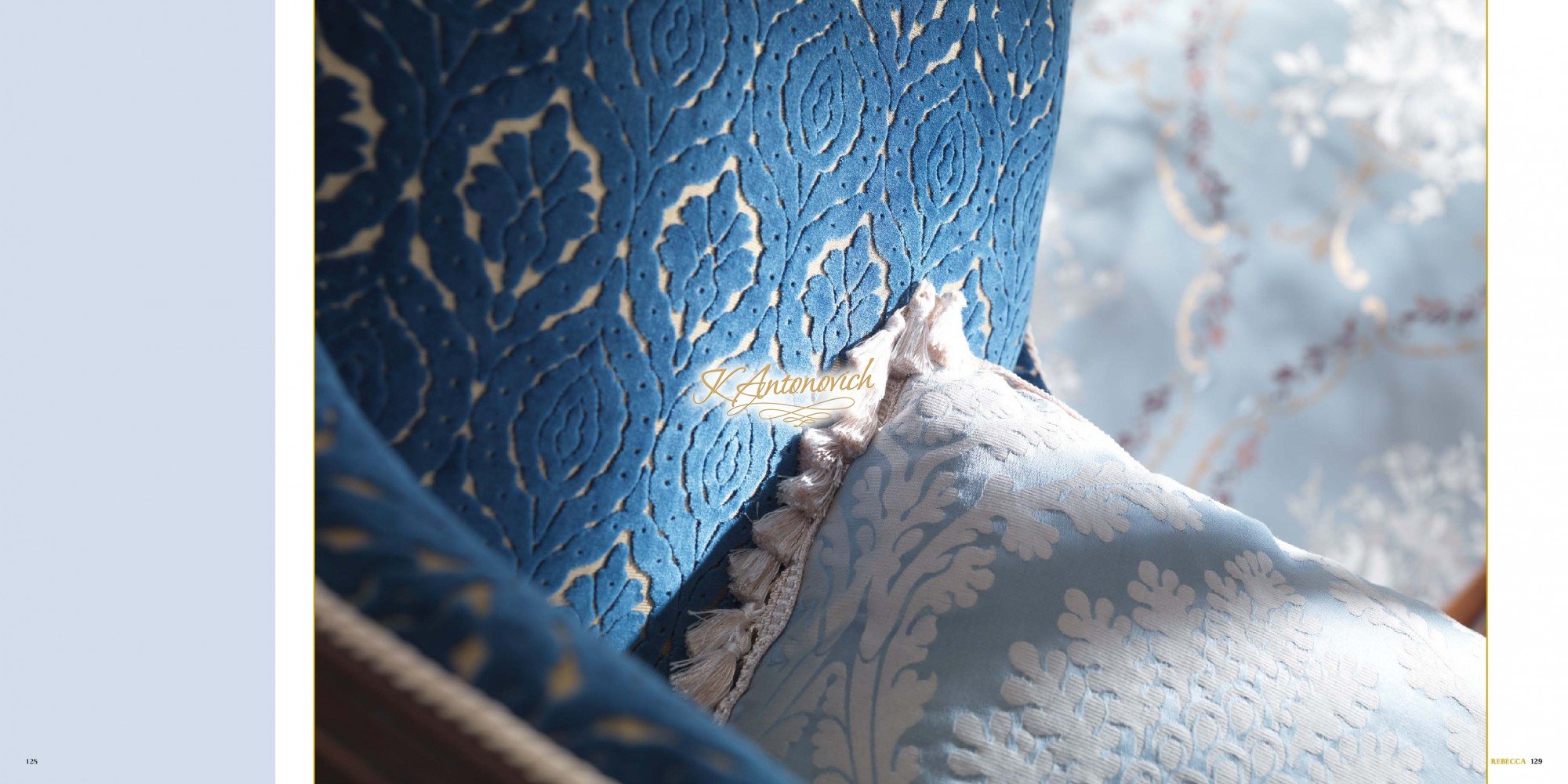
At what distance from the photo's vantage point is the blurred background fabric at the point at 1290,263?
160cm

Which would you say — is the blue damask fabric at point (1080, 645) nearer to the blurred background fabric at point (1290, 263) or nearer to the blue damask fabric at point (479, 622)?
the blue damask fabric at point (479, 622)

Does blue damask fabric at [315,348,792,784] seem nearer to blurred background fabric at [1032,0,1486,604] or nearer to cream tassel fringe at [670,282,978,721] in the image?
cream tassel fringe at [670,282,978,721]

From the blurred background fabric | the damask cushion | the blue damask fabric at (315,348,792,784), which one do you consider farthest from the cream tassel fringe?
the blurred background fabric

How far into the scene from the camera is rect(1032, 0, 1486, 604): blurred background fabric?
1.60 meters

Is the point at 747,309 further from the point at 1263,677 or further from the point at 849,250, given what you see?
the point at 1263,677

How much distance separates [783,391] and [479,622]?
0.34 meters

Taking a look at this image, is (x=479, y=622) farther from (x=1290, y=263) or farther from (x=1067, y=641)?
(x=1290, y=263)

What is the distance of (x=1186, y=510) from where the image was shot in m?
0.52

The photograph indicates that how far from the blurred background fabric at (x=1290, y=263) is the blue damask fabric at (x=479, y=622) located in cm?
159

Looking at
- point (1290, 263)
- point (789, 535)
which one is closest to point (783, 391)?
point (789, 535)

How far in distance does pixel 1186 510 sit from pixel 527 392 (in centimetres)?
38

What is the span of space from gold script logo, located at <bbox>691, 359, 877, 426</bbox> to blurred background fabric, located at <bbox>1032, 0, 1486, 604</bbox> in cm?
123

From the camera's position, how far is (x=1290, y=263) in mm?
1653
